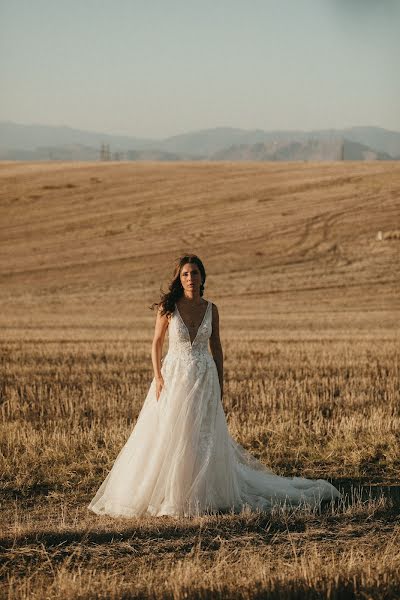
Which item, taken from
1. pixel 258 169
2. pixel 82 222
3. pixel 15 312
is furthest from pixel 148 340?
pixel 258 169

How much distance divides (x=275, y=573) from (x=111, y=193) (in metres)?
46.7

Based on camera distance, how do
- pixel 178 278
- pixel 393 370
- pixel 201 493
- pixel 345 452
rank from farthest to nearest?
1. pixel 393 370
2. pixel 345 452
3. pixel 178 278
4. pixel 201 493

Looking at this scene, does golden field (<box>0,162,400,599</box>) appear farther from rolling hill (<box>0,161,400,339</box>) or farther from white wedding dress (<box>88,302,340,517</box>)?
white wedding dress (<box>88,302,340,517</box>)

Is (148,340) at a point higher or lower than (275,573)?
lower

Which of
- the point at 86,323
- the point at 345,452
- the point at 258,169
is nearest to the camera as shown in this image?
the point at 345,452

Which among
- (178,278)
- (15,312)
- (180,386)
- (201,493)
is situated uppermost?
(178,278)

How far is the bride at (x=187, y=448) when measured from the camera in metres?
6.99

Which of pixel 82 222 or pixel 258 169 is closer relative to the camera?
pixel 82 222

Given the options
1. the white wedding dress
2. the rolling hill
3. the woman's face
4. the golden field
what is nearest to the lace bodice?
the white wedding dress

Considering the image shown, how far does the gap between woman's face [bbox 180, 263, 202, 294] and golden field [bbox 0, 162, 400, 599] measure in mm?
1928

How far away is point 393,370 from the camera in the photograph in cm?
1554

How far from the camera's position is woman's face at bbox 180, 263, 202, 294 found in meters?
7.38

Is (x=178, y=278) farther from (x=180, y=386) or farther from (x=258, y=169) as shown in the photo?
(x=258, y=169)

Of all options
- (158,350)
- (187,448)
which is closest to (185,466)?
(187,448)
